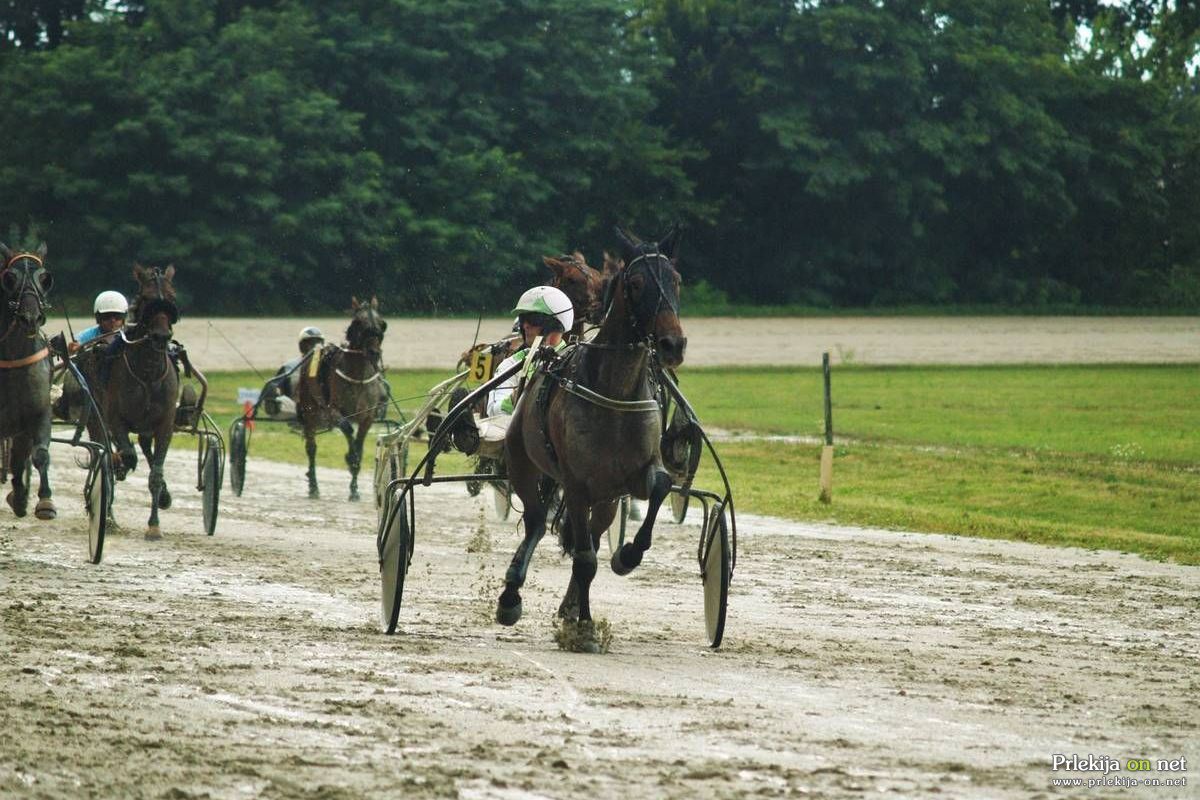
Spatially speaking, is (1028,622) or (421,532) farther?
(421,532)

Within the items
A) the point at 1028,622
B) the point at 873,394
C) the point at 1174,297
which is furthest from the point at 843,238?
the point at 1028,622

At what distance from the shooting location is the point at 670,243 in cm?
851

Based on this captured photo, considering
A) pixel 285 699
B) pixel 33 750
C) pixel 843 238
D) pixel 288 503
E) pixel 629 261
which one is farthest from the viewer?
pixel 843 238

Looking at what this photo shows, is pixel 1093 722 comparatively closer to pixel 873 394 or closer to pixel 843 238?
pixel 873 394

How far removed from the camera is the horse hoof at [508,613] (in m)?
8.80

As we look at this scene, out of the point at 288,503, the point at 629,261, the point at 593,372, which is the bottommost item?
the point at 288,503

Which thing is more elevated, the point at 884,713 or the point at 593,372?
the point at 593,372

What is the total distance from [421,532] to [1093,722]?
8.23 meters

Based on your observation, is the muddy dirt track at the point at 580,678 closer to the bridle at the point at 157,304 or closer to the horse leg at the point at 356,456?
the bridle at the point at 157,304

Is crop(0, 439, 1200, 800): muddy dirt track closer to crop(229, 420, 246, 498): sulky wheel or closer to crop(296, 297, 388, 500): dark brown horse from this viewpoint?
crop(229, 420, 246, 498): sulky wheel

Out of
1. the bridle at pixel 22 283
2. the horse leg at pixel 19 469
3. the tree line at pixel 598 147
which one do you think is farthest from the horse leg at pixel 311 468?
the tree line at pixel 598 147

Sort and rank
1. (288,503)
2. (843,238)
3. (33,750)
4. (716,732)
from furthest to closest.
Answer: (843,238)
(288,503)
(716,732)
(33,750)

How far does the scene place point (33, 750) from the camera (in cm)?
603

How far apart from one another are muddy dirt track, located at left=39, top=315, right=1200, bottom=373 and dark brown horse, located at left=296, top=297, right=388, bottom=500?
15111mm
